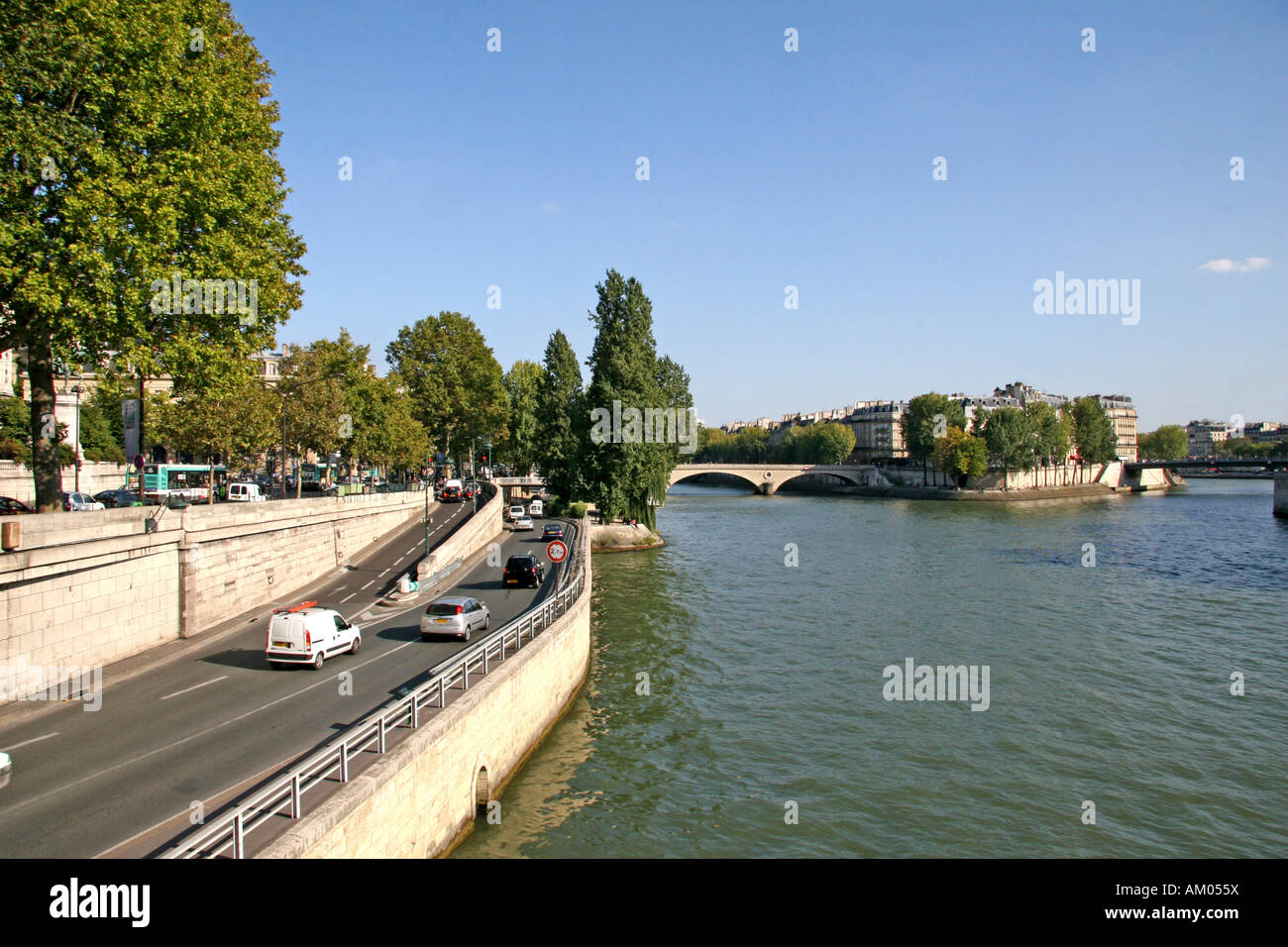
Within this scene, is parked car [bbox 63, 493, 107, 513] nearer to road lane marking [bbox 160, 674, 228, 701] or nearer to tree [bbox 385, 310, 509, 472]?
road lane marking [bbox 160, 674, 228, 701]

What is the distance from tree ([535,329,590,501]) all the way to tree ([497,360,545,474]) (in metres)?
2.30

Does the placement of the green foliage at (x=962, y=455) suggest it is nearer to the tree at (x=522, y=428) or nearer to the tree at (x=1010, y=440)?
the tree at (x=1010, y=440)

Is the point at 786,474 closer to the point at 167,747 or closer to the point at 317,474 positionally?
the point at 317,474

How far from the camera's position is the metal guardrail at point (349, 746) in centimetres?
→ 841

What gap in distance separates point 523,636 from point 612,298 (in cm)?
4254

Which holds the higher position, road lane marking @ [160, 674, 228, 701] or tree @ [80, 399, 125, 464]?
tree @ [80, 399, 125, 464]

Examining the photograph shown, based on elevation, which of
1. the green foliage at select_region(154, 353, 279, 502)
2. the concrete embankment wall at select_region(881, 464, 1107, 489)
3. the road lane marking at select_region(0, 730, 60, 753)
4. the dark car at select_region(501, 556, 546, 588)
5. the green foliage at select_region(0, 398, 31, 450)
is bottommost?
the road lane marking at select_region(0, 730, 60, 753)

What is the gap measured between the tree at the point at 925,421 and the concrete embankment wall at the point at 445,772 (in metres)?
125

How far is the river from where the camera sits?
1480 centimetres

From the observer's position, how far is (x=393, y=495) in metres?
45.8

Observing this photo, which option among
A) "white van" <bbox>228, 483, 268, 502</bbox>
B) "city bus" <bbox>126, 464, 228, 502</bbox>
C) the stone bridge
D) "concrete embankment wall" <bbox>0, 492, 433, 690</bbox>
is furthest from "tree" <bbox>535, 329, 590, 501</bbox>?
the stone bridge

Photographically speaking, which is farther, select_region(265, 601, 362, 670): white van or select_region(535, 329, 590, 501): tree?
select_region(535, 329, 590, 501): tree

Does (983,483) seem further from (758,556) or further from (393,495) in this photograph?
(393,495)
